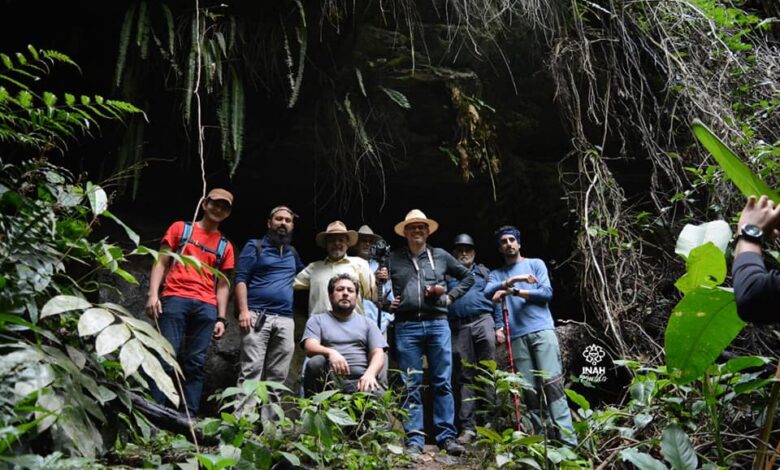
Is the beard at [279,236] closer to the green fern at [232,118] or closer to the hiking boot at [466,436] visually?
the green fern at [232,118]

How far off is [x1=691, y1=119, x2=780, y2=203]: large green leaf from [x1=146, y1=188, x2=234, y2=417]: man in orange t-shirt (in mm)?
3383

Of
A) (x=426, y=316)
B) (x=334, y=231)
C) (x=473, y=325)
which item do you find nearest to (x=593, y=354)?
(x=473, y=325)

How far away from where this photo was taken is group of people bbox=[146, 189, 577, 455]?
173 inches

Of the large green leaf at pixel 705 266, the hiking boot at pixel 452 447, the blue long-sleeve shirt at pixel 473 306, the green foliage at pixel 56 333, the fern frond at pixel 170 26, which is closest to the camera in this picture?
the green foliage at pixel 56 333

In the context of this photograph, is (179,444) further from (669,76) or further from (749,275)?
(669,76)

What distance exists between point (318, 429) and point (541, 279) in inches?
121

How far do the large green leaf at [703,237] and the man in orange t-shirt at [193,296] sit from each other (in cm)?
319

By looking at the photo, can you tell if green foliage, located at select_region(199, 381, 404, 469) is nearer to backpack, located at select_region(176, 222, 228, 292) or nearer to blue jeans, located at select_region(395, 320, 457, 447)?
blue jeans, located at select_region(395, 320, 457, 447)

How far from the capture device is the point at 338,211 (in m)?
7.70

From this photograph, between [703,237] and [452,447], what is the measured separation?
262 cm

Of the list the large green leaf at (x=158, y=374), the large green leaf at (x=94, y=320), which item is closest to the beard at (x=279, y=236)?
the large green leaf at (x=94, y=320)

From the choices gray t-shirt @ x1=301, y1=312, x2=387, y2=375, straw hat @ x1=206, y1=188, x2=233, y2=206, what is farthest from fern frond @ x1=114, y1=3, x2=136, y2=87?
gray t-shirt @ x1=301, y1=312, x2=387, y2=375

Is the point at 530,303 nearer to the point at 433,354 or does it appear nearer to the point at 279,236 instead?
the point at 433,354

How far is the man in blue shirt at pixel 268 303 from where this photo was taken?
187 inches
